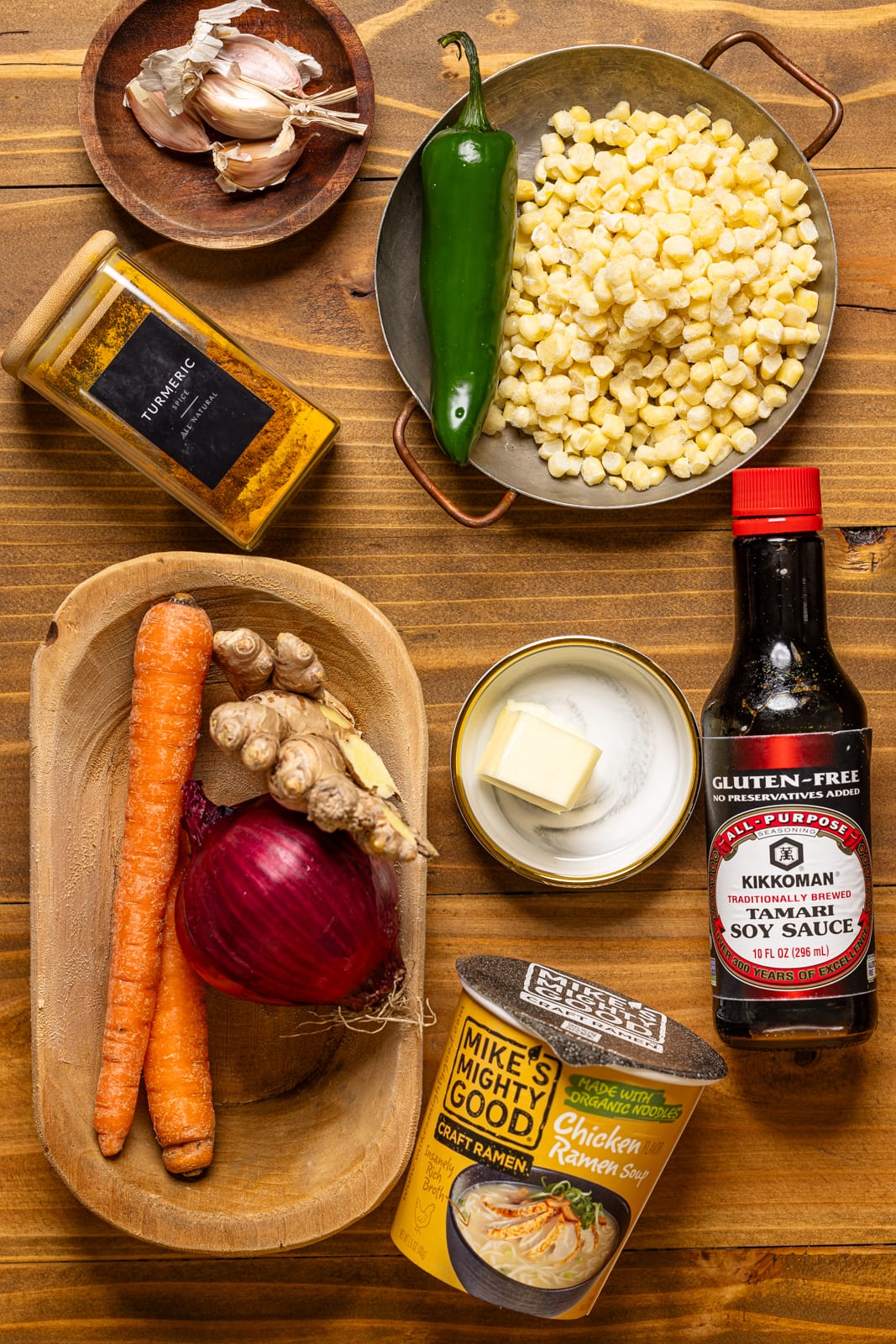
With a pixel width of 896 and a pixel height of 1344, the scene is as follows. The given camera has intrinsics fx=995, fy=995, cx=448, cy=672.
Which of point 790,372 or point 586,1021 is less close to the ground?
point 790,372

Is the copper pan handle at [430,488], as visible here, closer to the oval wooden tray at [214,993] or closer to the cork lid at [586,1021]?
the oval wooden tray at [214,993]

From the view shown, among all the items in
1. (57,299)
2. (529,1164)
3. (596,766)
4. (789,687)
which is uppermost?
(57,299)

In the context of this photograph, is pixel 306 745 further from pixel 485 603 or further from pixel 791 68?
pixel 791 68

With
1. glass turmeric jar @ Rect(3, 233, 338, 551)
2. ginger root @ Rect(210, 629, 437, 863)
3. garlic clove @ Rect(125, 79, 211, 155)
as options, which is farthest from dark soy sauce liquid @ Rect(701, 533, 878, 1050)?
garlic clove @ Rect(125, 79, 211, 155)

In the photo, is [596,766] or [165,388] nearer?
[165,388]

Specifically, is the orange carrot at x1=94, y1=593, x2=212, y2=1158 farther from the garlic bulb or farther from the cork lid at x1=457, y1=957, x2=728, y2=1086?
the garlic bulb

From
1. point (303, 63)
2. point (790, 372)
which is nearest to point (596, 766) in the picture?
point (790, 372)
